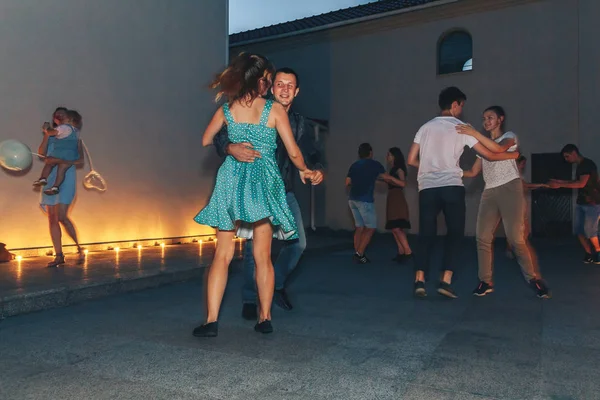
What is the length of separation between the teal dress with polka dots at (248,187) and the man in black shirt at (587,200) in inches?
199

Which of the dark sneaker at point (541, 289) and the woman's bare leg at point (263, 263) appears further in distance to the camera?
the dark sneaker at point (541, 289)

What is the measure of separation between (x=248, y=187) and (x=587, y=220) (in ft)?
19.5

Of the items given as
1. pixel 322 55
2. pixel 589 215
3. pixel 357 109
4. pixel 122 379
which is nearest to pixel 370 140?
pixel 357 109

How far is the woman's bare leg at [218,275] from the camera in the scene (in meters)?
3.55

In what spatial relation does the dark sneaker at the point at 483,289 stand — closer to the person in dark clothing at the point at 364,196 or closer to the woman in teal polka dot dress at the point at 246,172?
the woman in teal polka dot dress at the point at 246,172

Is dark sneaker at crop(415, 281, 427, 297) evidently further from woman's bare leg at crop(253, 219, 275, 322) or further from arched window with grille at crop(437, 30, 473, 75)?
arched window with grille at crop(437, 30, 473, 75)

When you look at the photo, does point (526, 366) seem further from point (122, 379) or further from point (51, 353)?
point (51, 353)

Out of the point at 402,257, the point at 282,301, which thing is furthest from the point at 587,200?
the point at 282,301

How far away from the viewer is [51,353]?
326cm

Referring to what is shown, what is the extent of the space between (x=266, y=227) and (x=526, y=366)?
1.72 meters

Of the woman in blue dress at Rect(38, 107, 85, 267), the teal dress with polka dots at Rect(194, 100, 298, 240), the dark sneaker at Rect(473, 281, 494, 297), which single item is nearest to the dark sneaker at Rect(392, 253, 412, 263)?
the dark sneaker at Rect(473, 281, 494, 297)

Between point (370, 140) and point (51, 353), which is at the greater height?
point (370, 140)

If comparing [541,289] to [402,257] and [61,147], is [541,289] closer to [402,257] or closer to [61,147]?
[402,257]

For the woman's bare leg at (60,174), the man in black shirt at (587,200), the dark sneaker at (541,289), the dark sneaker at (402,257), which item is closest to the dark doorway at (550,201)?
the man in black shirt at (587,200)
